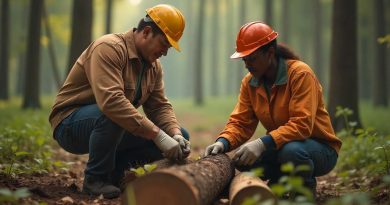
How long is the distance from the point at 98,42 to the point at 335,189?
9.61ft

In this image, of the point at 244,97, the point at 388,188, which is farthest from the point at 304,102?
the point at 388,188

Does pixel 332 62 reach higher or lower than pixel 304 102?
lower

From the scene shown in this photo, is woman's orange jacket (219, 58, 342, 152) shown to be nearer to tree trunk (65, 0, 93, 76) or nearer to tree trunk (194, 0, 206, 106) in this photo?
tree trunk (65, 0, 93, 76)

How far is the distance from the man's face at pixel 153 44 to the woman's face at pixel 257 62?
736 mm

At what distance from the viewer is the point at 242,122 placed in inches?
185

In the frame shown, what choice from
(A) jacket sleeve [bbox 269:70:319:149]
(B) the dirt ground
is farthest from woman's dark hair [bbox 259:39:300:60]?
(B) the dirt ground

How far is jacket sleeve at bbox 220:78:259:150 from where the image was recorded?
464 cm

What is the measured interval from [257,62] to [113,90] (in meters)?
1.31

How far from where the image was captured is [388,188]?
4121 mm

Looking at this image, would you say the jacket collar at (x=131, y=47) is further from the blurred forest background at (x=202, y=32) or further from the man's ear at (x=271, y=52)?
the blurred forest background at (x=202, y=32)

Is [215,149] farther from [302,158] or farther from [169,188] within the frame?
[169,188]

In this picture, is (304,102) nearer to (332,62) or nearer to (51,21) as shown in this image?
(332,62)

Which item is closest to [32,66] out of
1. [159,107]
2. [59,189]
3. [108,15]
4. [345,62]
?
[108,15]

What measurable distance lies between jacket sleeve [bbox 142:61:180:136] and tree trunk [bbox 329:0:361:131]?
5.02 meters
